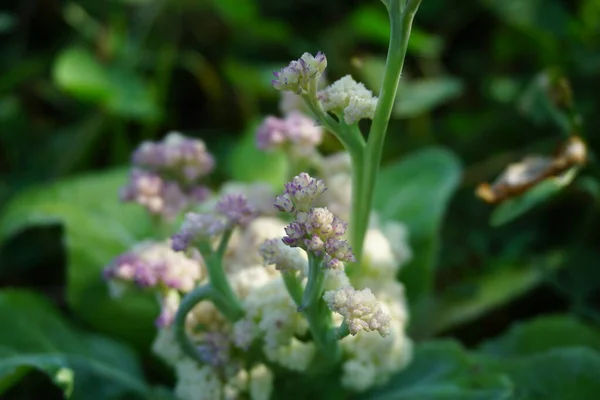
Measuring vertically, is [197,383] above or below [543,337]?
below

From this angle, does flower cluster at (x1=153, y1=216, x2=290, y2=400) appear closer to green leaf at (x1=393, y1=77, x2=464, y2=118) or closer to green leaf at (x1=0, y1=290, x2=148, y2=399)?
green leaf at (x1=0, y1=290, x2=148, y2=399)

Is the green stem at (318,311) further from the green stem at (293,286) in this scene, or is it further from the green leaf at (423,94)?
the green leaf at (423,94)

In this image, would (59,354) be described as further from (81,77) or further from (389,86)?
(81,77)

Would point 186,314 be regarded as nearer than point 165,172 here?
Yes

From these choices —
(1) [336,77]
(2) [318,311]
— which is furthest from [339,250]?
(1) [336,77]

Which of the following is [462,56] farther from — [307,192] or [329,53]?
[307,192]

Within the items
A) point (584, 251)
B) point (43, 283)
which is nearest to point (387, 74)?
point (584, 251)

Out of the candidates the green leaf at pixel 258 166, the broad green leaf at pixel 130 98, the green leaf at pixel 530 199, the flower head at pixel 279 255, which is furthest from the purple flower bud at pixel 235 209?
the broad green leaf at pixel 130 98
